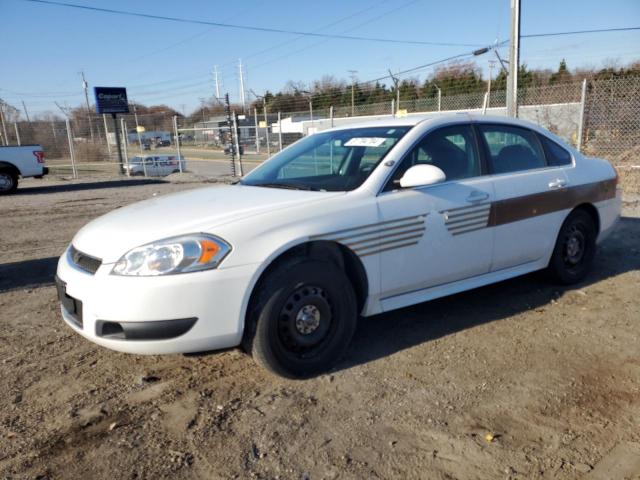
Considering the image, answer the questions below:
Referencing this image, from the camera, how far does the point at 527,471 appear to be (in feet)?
7.50

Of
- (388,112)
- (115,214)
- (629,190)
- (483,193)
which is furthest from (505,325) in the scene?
(388,112)

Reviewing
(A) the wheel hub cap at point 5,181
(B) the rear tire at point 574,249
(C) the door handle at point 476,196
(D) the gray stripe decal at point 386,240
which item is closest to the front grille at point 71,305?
(D) the gray stripe decal at point 386,240

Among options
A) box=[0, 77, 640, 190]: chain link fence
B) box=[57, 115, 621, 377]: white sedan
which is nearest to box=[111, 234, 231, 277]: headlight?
box=[57, 115, 621, 377]: white sedan

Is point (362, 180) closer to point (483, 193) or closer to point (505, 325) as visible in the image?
point (483, 193)

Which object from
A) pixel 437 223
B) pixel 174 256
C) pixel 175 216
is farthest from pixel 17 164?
pixel 437 223

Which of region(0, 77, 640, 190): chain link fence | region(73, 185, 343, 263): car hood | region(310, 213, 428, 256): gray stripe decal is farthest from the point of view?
region(0, 77, 640, 190): chain link fence

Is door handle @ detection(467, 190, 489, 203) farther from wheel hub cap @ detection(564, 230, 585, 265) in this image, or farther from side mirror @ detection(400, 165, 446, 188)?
wheel hub cap @ detection(564, 230, 585, 265)

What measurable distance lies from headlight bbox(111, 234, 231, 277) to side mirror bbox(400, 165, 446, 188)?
1.30m

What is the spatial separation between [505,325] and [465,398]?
4.02ft

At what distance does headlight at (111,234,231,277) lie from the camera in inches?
108

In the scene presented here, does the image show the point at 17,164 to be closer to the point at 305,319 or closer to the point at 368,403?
the point at 305,319

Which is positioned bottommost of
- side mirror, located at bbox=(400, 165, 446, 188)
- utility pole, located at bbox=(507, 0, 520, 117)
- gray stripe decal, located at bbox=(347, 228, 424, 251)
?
gray stripe decal, located at bbox=(347, 228, 424, 251)

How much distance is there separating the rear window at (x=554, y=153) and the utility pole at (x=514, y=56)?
7065 millimetres

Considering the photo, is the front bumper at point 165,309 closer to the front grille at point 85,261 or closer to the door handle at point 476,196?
the front grille at point 85,261
